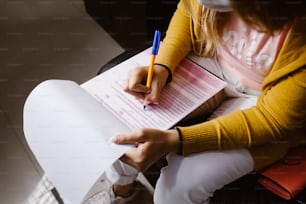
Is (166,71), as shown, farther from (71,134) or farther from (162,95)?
(71,134)

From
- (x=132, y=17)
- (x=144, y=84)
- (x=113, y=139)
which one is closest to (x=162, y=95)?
(x=144, y=84)

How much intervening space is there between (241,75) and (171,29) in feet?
0.56

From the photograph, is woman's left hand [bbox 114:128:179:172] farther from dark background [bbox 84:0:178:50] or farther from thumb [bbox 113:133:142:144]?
dark background [bbox 84:0:178:50]

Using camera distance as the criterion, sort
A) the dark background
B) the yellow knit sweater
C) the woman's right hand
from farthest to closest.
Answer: the dark background → the woman's right hand → the yellow knit sweater

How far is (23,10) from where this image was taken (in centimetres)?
143

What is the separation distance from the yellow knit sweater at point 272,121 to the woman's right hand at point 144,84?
10 cm

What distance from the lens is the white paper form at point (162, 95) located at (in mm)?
712

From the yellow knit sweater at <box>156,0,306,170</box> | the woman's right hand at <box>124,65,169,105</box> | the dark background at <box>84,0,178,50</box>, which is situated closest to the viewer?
the yellow knit sweater at <box>156,0,306,170</box>

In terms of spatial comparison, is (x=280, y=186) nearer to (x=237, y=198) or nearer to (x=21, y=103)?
(x=237, y=198)

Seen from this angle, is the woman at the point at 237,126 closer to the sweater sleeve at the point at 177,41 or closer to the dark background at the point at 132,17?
the sweater sleeve at the point at 177,41

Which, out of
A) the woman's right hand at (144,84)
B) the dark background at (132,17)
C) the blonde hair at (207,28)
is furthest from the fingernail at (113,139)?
the dark background at (132,17)

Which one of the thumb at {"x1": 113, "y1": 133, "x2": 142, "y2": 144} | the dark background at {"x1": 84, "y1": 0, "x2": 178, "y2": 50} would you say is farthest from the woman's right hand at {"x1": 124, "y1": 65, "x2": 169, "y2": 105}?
the dark background at {"x1": 84, "y1": 0, "x2": 178, "y2": 50}

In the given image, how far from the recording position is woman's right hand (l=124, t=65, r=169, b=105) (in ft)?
2.37

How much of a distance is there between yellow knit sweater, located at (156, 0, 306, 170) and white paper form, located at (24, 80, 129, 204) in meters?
0.13
